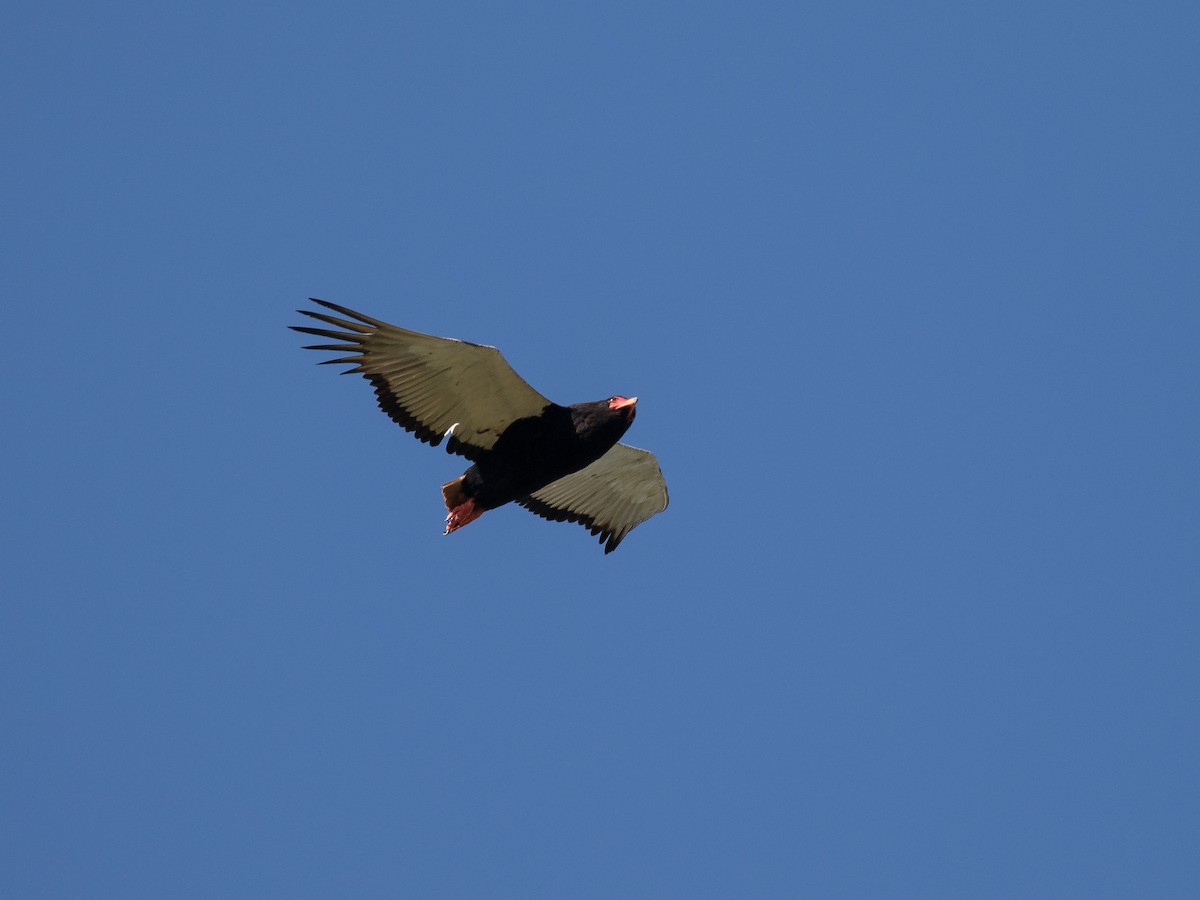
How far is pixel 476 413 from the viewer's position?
19.3m

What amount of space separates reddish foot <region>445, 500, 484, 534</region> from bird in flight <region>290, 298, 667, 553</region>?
0.04ft

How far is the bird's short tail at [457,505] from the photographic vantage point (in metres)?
19.6

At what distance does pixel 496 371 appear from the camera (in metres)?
18.6

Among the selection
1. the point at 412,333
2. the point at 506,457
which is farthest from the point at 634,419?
the point at 412,333

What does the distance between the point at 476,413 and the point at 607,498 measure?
123 inches

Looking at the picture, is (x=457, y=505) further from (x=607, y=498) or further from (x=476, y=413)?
(x=607, y=498)

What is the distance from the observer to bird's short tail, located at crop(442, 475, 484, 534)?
19.6 m

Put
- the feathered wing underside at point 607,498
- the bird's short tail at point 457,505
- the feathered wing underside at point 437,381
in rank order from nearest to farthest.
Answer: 1. the feathered wing underside at point 437,381
2. the bird's short tail at point 457,505
3. the feathered wing underside at point 607,498

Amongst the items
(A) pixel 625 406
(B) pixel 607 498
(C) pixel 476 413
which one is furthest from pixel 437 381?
(B) pixel 607 498

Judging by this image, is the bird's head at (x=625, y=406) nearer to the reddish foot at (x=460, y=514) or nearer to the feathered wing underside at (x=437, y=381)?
the feathered wing underside at (x=437, y=381)

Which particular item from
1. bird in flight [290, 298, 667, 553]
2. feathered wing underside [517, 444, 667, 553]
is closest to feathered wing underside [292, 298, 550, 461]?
bird in flight [290, 298, 667, 553]

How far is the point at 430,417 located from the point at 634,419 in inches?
98.4

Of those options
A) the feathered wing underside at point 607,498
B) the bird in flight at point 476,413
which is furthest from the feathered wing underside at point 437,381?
the feathered wing underside at point 607,498

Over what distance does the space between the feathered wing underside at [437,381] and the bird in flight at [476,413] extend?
1 centimetres
